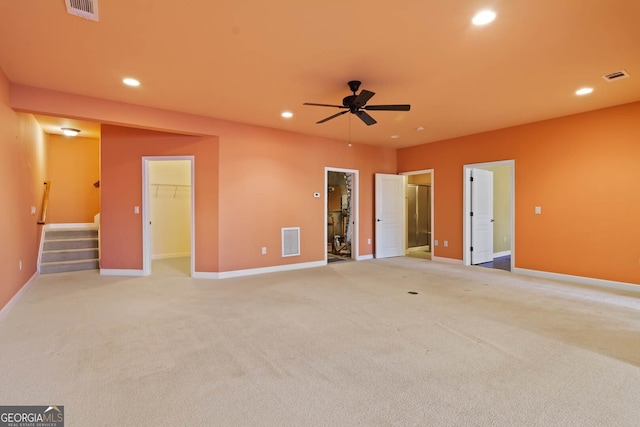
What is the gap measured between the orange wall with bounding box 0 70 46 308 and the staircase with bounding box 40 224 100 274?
0.27 m

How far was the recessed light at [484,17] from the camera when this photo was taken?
2.32 meters

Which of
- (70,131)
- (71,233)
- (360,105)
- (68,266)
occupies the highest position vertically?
(70,131)

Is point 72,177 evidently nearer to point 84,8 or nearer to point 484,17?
point 84,8

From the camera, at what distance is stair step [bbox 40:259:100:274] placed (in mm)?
5340

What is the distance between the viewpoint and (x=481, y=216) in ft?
21.1

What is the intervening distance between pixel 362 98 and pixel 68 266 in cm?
583

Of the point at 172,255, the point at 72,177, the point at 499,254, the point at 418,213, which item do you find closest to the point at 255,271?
the point at 172,255

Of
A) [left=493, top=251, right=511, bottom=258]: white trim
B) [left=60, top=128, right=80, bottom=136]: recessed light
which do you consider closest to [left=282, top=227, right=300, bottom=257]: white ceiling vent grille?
[left=60, top=128, right=80, bottom=136]: recessed light

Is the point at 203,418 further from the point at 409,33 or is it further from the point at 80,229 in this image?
the point at 80,229

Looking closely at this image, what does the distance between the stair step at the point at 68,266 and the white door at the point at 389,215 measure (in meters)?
5.71

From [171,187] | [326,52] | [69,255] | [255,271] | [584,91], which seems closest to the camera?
[326,52]

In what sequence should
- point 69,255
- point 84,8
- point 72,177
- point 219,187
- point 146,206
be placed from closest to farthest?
point 84,8 < point 219,187 < point 146,206 < point 69,255 < point 72,177

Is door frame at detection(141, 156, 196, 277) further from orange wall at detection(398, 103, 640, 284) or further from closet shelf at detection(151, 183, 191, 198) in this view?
orange wall at detection(398, 103, 640, 284)

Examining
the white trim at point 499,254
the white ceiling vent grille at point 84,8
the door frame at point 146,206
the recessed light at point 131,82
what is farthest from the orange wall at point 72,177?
the white trim at point 499,254
